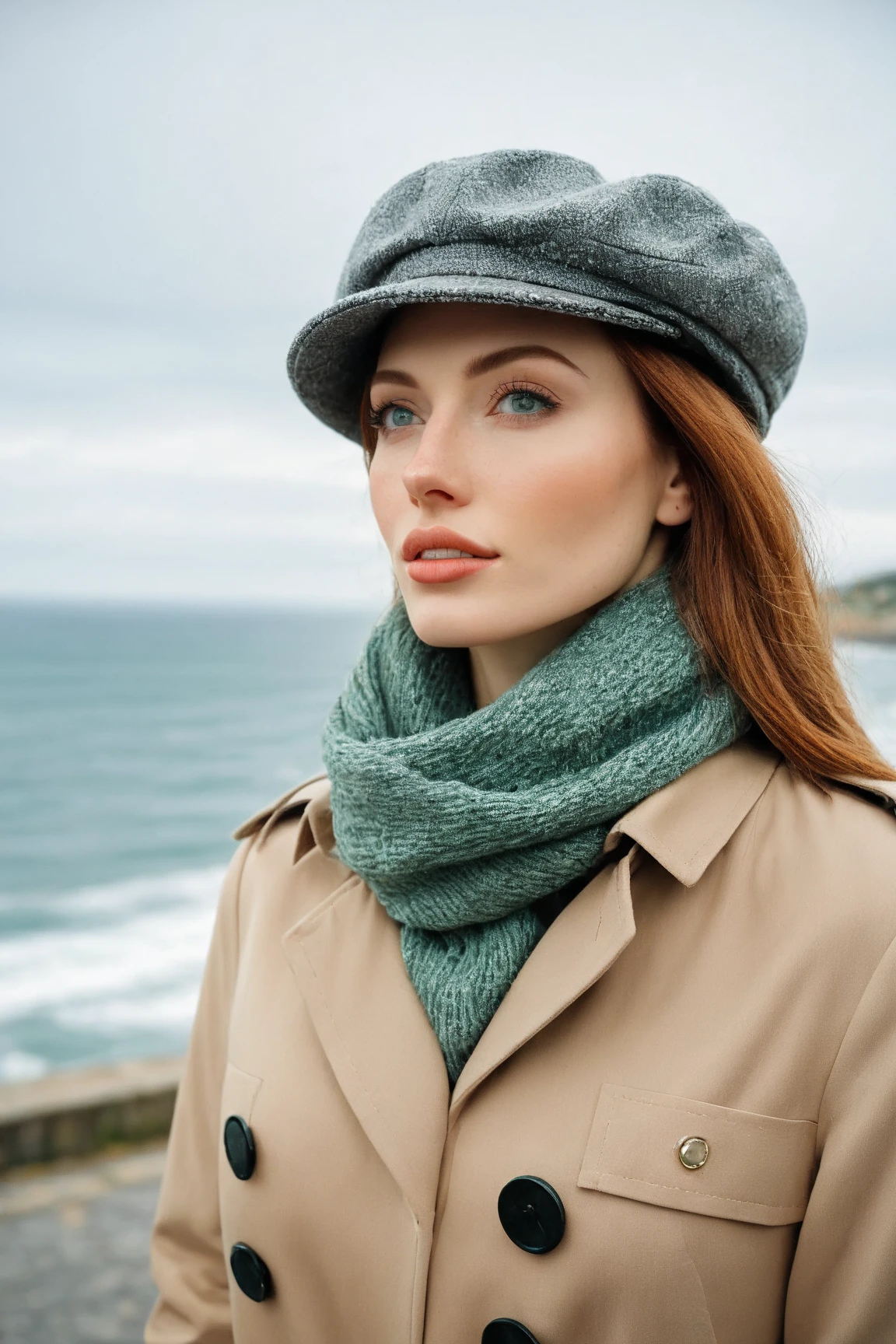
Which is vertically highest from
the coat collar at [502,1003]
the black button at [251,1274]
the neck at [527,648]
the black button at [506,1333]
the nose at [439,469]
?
the nose at [439,469]

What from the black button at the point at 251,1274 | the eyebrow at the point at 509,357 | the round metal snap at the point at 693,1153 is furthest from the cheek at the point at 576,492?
the black button at the point at 251,1274

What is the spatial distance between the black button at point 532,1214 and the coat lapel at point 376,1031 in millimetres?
121

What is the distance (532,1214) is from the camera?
129 cm

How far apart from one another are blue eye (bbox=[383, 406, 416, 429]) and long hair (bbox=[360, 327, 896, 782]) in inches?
12.3

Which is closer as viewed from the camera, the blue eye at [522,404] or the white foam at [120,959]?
the blue eye at [522,404]

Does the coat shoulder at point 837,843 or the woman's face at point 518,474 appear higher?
the woman's face at point 518,474

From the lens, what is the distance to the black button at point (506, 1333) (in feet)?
4.26

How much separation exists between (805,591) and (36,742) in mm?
48030

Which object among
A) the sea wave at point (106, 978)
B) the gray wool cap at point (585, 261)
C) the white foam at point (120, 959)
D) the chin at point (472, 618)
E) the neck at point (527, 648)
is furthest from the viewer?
the white foam at point (120, 959)

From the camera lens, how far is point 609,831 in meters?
1.42

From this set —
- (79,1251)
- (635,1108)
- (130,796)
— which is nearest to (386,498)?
(635,1108)

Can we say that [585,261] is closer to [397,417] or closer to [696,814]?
[397,417]

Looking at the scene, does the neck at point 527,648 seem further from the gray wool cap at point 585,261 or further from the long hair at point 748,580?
the gray wool cap at point 585,261

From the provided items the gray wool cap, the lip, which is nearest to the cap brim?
the gray wool cap
